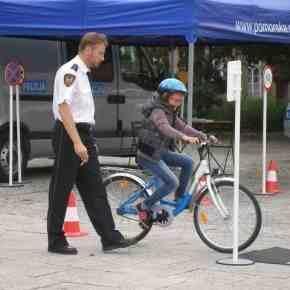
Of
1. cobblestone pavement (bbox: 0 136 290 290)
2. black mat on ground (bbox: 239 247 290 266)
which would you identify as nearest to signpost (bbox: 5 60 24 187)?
cobblestone pavement (bbox: 0 136 290 290)

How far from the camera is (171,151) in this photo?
8.41m

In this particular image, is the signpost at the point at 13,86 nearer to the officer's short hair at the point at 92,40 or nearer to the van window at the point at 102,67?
the van window at the point at 102,67

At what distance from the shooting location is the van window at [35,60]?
13625mm

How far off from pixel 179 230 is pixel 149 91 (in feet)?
20.1

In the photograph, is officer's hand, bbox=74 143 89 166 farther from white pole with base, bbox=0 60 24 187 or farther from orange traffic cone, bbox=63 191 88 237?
white pole with base, bbox=0 60 24 187

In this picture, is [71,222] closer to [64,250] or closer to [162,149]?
[64,250]

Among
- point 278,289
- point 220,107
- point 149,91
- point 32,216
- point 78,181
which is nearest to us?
point 278,289

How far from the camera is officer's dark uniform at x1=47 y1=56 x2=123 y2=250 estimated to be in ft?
25.6

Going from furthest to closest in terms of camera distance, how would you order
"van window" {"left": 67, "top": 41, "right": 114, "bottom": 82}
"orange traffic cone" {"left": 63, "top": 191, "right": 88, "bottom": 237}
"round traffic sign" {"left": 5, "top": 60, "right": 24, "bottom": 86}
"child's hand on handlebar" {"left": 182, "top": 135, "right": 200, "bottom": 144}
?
"van window" {"left": 67, "top": 41, "right": 114, "bottom": 82} → "round traffic sign" {"left": 5, "top": 60, "right": 24, "bottom": 86} → "orange traffic cone" {"left": 63, "top": 191, "right": 88, "bottom": 237} → "child's hand on handlebar" {"left": 182, "top": 135, "right": 200, "bottom": 144}

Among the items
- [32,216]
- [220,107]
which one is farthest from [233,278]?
[220,107]

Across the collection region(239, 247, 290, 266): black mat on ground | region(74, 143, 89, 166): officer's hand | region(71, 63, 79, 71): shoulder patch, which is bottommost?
region(239, 247, 290, 266): black mat on ground

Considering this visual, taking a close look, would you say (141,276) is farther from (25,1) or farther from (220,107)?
(220,107)

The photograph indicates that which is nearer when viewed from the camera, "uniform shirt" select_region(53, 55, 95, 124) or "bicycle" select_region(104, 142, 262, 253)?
"uniform shirt" select_region(53, 55, 95, 124)

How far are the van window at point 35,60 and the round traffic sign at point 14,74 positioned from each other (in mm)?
837
